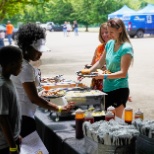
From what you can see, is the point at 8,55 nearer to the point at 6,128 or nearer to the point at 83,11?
the point at 6,128

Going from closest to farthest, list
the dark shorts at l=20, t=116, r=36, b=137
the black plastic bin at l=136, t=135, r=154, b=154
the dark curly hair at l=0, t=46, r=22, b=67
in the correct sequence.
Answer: the black plastic bin at l=136, t=135, r=154, b=154, the dark curly hair at l=0, t=46, r=22, b=67, the dark shorts at l=20, t=116, r=36, b=137

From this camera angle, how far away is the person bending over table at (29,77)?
9.16 ft

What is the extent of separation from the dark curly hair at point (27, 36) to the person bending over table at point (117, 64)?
95 cm

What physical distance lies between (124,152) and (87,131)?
0.28m

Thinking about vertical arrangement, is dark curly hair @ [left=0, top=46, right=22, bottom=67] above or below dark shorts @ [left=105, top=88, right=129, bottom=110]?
above

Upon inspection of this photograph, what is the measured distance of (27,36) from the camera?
2928 mm

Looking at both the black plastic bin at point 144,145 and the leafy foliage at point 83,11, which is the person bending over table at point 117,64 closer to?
the black plastic bin at point 144,145

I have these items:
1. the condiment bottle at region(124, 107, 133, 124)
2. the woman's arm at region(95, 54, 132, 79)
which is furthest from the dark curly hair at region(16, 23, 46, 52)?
the woman's arm at region(95, 54, 132, 79)

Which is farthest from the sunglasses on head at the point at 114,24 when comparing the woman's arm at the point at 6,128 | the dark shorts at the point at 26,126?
the woman's arm at the point at 6,128

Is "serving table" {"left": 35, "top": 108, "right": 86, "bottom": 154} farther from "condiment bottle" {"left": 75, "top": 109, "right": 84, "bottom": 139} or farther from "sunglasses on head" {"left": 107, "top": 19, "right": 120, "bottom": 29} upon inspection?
"sunglasses on head" {"left": 107, "top": 19, "right": 120, "bottom": 29}

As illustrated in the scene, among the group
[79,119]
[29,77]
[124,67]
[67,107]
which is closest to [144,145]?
[79,119]

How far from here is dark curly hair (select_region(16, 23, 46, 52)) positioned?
291 cm

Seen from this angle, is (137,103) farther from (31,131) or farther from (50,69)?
(50,69)

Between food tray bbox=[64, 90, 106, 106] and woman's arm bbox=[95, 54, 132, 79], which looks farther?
woman's arm bbox=[95, 54, 132, 79]
